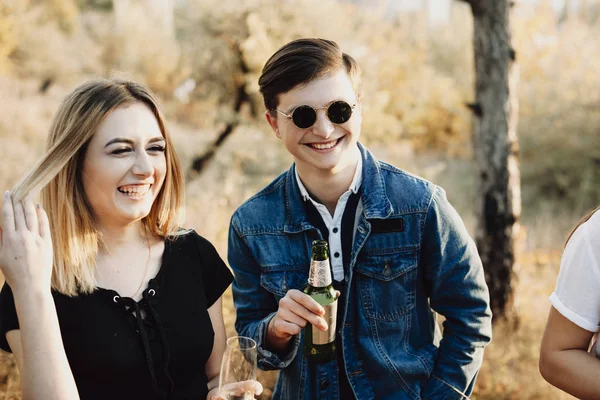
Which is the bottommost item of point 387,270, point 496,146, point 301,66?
point 387,270

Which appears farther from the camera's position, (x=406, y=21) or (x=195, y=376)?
(x=406, y=21)

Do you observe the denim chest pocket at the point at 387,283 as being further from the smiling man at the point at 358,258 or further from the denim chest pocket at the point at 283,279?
the denim chest pocket at the point at 283,279

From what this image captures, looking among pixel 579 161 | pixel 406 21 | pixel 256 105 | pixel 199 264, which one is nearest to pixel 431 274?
pixel 199 264

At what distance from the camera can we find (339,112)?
106 inches

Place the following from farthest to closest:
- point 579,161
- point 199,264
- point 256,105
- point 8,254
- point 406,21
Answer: point 406,21 < point 579,161 < point 256,105 < point 199,264 < point 8,254

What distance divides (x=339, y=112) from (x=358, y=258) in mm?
Answer: 718

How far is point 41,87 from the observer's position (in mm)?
13516

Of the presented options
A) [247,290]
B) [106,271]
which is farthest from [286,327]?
[106,271]

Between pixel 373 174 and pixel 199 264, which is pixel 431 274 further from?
pixel 199 264

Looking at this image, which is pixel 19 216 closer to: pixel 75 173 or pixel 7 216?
pixel 7 216

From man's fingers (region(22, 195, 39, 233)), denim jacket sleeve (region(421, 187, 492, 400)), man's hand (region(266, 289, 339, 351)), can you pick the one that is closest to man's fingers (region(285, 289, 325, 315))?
man's hand (region(266, 289, 339, 351))

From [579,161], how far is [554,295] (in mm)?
12227

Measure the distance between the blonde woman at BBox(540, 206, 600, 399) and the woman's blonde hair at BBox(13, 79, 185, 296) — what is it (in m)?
1.82

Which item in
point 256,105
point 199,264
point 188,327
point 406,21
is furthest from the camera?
point 406,21
